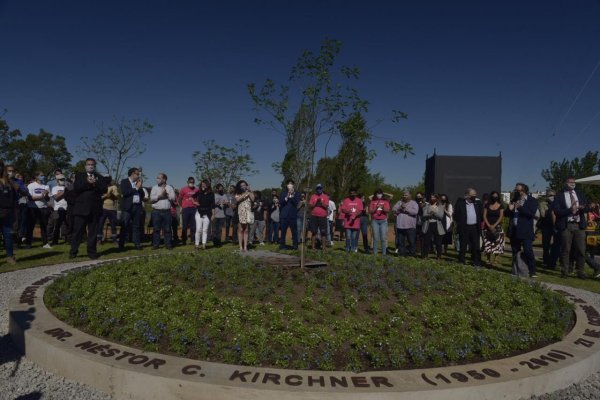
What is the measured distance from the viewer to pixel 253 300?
16.3ft

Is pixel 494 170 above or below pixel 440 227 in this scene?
above

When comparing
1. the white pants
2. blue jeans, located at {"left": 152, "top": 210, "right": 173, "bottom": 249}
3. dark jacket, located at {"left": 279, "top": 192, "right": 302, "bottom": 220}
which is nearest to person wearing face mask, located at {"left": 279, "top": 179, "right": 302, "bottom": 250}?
dark jacket, located at {"left": 279, "top": 192, "right": 302, "bottom": 220}

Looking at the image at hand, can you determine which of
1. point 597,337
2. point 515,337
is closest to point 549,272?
point 597,337

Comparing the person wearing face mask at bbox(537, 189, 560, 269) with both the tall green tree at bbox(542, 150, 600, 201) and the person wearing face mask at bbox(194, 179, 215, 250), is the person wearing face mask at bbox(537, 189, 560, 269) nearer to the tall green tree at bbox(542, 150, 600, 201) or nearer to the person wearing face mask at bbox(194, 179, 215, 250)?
the person wearing face mask at bbox(194, 179, 215, 250)

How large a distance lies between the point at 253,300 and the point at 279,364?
1.55 meters

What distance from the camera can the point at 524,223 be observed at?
901cm

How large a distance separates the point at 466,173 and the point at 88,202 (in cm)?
1408

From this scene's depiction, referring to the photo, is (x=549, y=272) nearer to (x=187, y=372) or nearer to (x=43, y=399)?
(x=187, y=372)

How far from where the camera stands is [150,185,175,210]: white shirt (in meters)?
11.3

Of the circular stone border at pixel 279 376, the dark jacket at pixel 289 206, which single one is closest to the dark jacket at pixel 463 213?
the dark jacket at pixel 289 206

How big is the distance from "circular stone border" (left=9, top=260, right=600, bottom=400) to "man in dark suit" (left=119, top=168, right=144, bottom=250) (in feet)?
25.0

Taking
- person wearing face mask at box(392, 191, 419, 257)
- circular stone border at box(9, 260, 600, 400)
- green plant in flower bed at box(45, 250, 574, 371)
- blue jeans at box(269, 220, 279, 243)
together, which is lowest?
circular stone border at box(9, 260, 600, 400)

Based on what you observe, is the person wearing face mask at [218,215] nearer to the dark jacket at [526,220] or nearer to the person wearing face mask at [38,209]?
the person wearing face mask at [38,209]

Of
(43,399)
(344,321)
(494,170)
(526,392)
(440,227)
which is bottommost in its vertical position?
(43,399)
